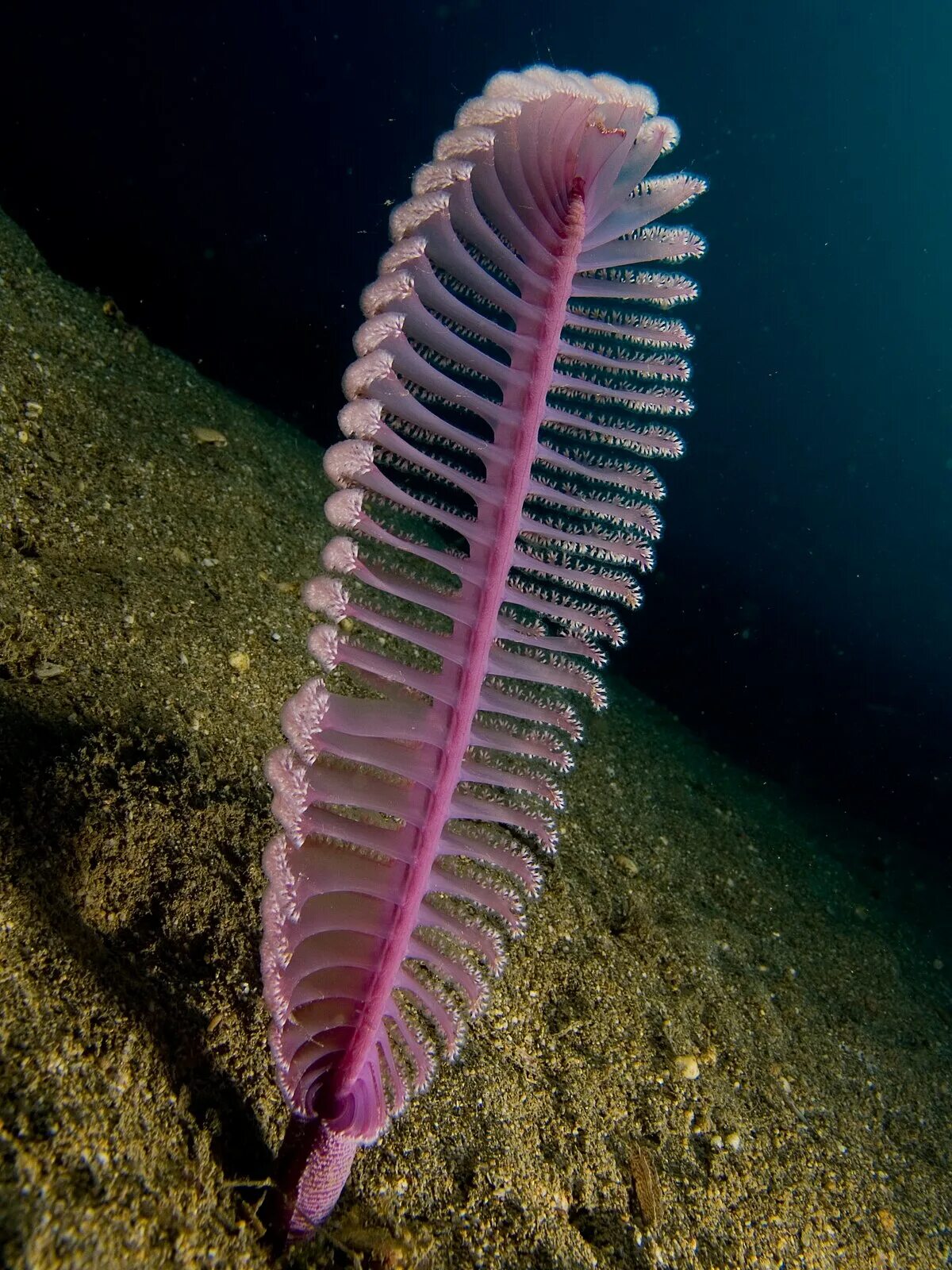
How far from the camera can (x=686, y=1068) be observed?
2.65m

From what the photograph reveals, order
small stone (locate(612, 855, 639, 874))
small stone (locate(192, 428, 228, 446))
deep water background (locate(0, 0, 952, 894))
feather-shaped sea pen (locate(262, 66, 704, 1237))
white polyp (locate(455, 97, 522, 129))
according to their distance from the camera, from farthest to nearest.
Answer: deep water background (locate(0, 0, 952, 894)), small stone (locate(192, 428, 228, 446)), small stone (locate(612, 855, 639, 874)), feather-shaped sea pen (locate(262, 66, 704, 1237)), white polyp (locate(455, 97, 522, 129))

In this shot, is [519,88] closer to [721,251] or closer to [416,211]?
[416,211]

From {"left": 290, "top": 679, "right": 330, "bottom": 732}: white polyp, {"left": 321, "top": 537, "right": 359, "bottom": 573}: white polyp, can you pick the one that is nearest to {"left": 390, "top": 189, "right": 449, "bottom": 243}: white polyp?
{"left": 321, "top": 537, "right": 359, "bottom": 573}: white polyp

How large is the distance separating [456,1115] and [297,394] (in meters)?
7.66

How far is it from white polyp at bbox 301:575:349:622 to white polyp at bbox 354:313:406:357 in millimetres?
470

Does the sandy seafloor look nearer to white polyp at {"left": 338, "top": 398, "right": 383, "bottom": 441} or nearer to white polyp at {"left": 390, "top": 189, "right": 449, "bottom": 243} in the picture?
white polyp at {"left": 338, "top": 398, "right": 383, "bottom": 441}

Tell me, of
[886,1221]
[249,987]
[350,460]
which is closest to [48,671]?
[249,987]

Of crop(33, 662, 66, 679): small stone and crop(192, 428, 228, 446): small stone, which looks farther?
crop(192, 428, 228, 446): small stone

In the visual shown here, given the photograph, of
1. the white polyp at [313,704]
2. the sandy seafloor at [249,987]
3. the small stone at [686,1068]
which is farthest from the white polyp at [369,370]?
the small stone at [686,1068]

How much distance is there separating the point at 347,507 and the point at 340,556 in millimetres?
107

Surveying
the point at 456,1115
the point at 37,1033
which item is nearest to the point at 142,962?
the point at 37,1033

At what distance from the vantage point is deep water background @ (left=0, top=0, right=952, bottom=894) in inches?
303

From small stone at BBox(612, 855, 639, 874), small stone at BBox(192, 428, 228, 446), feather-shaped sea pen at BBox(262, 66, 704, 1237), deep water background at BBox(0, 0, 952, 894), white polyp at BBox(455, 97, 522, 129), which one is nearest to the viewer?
white polyp at BBox(455, 97, 522, 129)

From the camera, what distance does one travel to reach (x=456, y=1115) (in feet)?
6.92
